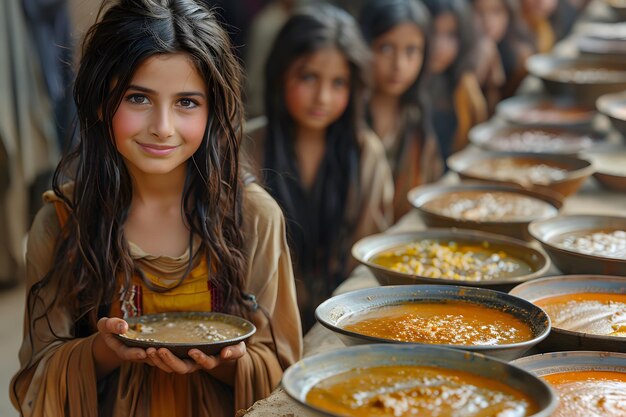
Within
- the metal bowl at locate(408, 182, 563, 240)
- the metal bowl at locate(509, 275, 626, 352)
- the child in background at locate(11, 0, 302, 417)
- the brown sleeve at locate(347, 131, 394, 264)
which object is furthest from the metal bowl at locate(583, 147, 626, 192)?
the child in background at locate(11, 0, 302, 417)

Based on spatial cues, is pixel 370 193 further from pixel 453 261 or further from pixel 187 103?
pixel 187 103

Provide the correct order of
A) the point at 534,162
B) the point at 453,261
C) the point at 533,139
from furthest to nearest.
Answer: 1. the point at 533,139
2. the point at 534,162
3. the point at 453,261

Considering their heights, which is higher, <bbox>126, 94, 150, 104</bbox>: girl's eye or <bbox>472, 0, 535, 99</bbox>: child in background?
<bbox>126, 94, 150, 104</bbox>: girl's eye

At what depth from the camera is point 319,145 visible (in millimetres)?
4273

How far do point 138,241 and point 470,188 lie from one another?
1.51 meters

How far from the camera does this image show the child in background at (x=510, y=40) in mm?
7266

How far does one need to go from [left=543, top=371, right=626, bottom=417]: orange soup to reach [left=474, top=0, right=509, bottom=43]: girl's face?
543 cm

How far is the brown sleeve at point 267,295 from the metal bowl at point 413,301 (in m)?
0.29

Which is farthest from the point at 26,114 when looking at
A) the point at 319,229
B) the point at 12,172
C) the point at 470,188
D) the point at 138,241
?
the point at 138,241

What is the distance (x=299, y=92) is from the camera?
414 centimetres

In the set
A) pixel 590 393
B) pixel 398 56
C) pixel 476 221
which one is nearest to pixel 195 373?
pixel 590 393

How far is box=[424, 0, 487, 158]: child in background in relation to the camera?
631cm

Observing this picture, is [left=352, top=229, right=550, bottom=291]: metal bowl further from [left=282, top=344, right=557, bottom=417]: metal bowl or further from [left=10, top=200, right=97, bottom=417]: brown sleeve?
[left=10, top=200, right=97, bottom=417]: brown sleeve

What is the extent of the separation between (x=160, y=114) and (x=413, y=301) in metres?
0.70
